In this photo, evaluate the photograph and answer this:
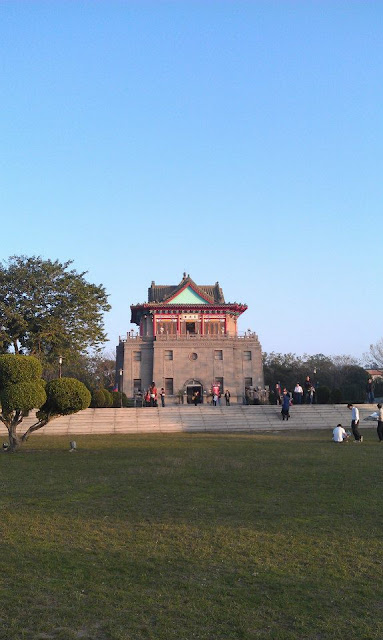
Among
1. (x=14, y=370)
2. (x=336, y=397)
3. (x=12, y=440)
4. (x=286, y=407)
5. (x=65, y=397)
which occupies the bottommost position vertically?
(x=12, y=440)

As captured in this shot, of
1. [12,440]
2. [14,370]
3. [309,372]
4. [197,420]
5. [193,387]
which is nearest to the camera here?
[14,370]

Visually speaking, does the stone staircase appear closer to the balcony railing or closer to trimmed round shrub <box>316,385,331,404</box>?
trimmed round shrub <box>316,385,331,404</box>

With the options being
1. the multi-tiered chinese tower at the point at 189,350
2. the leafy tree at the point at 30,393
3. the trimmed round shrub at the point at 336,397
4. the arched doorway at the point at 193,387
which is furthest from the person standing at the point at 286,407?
the arched doorway at the point at 193,387

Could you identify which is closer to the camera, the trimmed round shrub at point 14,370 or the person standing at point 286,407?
the trimmed round shrub at point 14,370

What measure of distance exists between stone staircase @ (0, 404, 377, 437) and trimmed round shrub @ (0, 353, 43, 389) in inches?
354

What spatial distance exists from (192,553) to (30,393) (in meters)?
11.3

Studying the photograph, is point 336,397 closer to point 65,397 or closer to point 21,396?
point 65,397

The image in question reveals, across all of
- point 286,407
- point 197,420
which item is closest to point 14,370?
point 197,420

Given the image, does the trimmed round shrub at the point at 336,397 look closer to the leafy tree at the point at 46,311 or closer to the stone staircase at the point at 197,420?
the stone staircase at the point at 197,420

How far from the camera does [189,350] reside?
49375 millimetres

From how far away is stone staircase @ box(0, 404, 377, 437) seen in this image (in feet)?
88.6

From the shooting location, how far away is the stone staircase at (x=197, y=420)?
27.0 metres

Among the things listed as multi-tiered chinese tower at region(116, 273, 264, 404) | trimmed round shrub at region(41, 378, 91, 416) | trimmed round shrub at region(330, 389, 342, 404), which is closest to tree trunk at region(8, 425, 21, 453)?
trimmed round shrub at region(41, 378, 91, 416)

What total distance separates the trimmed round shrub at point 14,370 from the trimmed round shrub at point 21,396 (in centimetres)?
18
